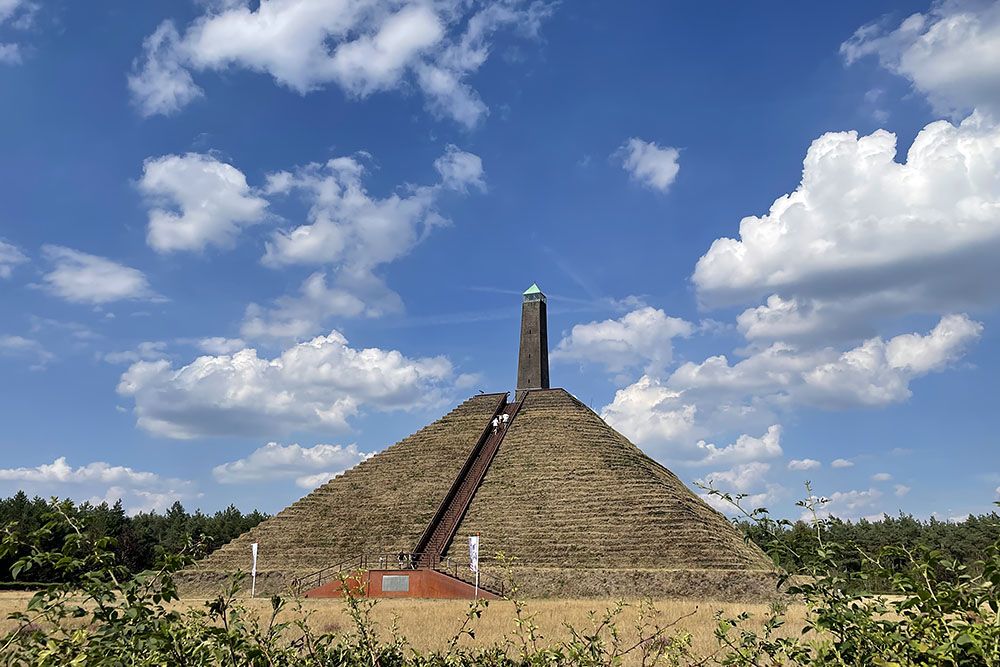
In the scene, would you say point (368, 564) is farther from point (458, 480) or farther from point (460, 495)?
point (458, 480)

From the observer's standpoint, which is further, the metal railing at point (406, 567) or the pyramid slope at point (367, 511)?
the pyramid slope at point (367, 511)

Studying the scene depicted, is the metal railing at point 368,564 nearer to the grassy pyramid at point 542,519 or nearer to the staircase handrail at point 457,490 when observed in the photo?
the grassy pyramid at point 542,519

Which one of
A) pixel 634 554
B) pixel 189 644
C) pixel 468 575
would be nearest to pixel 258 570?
pixel 468 575

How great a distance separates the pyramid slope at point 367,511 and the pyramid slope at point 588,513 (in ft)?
12.4

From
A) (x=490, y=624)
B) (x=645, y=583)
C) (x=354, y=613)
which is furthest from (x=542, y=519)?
(x=354, y=613)

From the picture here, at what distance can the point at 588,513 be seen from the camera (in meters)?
49.8

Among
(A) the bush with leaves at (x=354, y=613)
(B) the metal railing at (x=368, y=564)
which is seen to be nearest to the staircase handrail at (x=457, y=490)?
(B) the metal railing at (x=368, y=564)

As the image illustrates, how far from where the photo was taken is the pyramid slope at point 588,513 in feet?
147

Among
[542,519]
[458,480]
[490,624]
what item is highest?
[458,480]

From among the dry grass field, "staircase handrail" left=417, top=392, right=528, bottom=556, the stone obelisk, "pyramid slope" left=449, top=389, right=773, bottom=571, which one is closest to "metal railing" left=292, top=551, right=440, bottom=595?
"staircase handrail" left=417, top=392, right=528, bottom=556

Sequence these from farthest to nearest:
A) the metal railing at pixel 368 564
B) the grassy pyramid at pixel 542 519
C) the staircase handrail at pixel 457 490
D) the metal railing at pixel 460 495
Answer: the staircase handrail at pixel 457 490 → the metal railing at pixel 460 495 → the metal railing at pixel 368 564 → the grassy pyramid at pixel 542 519

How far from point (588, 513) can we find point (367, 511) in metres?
16.9

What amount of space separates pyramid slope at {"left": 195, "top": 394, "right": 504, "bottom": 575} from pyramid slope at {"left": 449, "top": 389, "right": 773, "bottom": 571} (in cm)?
378

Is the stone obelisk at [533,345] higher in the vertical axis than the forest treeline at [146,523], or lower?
higher
